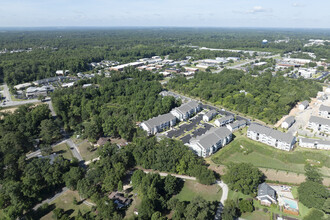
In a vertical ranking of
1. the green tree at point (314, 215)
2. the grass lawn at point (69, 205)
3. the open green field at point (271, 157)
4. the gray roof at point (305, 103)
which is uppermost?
the gray roof at point (305, 103)

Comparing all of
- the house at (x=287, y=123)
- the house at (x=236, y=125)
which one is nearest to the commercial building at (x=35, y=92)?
the house at (x=236, y=125)

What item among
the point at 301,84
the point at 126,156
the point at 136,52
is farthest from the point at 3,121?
the point at 136,52

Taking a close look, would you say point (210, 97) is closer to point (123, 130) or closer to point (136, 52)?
point (123, 130)

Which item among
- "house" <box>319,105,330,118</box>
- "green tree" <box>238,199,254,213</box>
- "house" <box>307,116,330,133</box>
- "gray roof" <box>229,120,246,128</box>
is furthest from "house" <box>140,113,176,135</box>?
"house" <box>319,105,330,118</box>

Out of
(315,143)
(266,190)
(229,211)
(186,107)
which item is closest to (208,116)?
(186,107)

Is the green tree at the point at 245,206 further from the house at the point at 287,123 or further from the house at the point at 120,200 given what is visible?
the house at the point at 287,123

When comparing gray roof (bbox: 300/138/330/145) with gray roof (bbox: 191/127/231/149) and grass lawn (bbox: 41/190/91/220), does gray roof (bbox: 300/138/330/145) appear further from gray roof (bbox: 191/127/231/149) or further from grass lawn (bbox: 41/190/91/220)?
grass lawn (bbox: 41/190/91/220)

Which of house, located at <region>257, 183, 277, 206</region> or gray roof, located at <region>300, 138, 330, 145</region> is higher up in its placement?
gray roof, located at <region>300, 138, 330, 145</region>
